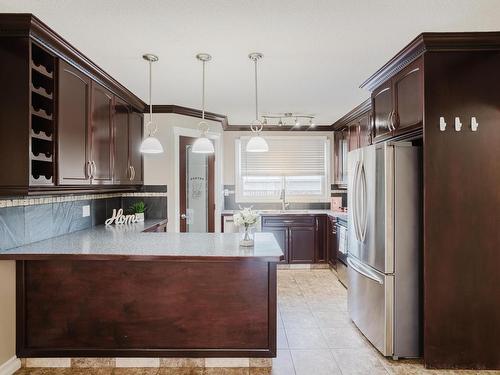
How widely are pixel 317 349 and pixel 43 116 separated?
274 cm

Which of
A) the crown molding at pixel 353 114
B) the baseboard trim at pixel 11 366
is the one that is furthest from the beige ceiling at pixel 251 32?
the baseboard trim at pixel 11 366

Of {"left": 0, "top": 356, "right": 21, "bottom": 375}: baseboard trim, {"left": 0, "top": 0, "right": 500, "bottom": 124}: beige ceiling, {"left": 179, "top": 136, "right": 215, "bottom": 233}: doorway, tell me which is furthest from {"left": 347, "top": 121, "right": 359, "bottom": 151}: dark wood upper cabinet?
{"left": 0, "top": 356, "right": 21, "bottom": 375}: baseboard trim

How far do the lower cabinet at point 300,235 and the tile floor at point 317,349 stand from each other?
1098mm

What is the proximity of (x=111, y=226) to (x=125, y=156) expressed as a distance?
0.81m

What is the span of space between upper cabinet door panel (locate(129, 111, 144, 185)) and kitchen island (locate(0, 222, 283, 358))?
5.77ft

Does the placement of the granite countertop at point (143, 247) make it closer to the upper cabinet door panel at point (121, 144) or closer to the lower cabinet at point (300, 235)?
the upper cabinet door panel at point (121, 144)

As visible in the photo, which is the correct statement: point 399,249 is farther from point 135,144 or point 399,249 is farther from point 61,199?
point 135,144

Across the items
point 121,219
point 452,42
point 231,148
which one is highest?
→ point 452,42

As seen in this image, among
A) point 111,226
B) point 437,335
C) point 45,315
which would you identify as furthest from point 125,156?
point 437,335

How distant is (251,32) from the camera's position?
2.27 meters

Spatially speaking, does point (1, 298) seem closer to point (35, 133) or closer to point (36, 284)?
point (36, 284)

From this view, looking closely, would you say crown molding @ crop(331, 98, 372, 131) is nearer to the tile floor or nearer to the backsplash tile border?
the tile floor

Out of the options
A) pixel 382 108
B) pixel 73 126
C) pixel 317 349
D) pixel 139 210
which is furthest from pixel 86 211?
pixel 382 108

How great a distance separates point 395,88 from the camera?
2.80 m
